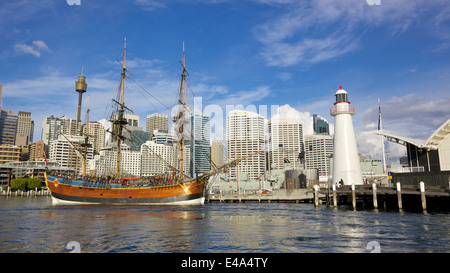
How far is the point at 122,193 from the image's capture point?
6712 cm

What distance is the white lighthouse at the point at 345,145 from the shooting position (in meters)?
46.9

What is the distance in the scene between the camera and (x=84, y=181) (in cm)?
6875

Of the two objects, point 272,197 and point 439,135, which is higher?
point 439,135

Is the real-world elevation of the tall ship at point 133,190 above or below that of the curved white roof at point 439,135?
below

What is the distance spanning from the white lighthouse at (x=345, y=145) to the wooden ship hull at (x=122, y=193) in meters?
30.7

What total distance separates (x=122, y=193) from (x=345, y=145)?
48.5 m

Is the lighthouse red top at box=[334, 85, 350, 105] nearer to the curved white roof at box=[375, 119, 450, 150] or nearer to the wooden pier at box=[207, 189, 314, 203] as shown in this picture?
the curved white roof at box=[375, 119, 450, 150]

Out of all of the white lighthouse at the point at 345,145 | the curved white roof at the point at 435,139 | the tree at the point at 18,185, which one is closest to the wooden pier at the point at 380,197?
the white lighthouse at the point at 345,145

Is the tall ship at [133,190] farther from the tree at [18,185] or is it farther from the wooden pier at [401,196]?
the tree at [18,185]

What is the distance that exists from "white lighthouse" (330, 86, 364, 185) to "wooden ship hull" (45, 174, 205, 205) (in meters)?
30.7

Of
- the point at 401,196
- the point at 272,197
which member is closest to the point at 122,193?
the point at 272,197

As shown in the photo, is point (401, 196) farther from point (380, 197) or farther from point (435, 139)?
point (435, 139)
